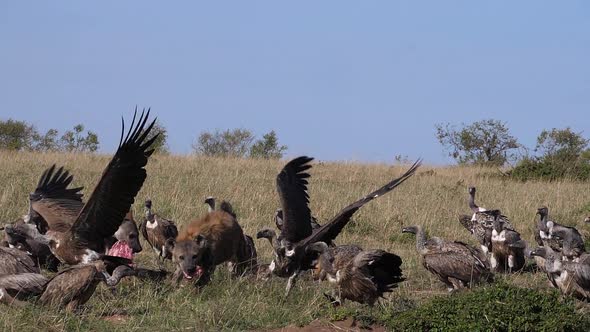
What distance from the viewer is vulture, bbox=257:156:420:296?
8.58m

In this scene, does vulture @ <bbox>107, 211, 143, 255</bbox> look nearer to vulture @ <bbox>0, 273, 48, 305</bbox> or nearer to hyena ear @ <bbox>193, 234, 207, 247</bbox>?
hyena ear @ <bbox>193, 234, 207, 247</bbox>

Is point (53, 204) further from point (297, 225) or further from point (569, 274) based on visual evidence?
point (569, 274)

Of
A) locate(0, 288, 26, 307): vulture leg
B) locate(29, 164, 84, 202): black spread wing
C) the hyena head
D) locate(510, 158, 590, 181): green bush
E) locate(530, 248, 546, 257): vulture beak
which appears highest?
locate(510, 158, 590, 181): green bush

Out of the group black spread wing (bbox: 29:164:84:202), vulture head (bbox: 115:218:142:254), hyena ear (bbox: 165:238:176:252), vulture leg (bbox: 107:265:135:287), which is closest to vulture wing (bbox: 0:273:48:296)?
vulture leg (bbox: 107:265:135:287)

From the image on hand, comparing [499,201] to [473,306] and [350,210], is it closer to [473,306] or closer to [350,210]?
[350,210]

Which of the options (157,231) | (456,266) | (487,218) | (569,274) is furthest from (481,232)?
(157,231)

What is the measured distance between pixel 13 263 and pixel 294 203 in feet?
9.66

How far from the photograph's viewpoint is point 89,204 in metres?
8.07

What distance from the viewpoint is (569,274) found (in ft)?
26.6

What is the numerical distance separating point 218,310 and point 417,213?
6.40 metres

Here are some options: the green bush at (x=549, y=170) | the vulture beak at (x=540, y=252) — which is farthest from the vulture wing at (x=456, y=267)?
the green bush at (x=549, y=170)

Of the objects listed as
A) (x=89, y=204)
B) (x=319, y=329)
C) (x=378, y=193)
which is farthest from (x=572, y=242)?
(x=89, y=204)

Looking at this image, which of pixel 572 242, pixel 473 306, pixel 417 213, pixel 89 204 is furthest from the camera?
pixel 417 213

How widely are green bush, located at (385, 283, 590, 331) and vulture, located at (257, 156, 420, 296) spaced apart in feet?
5.19
